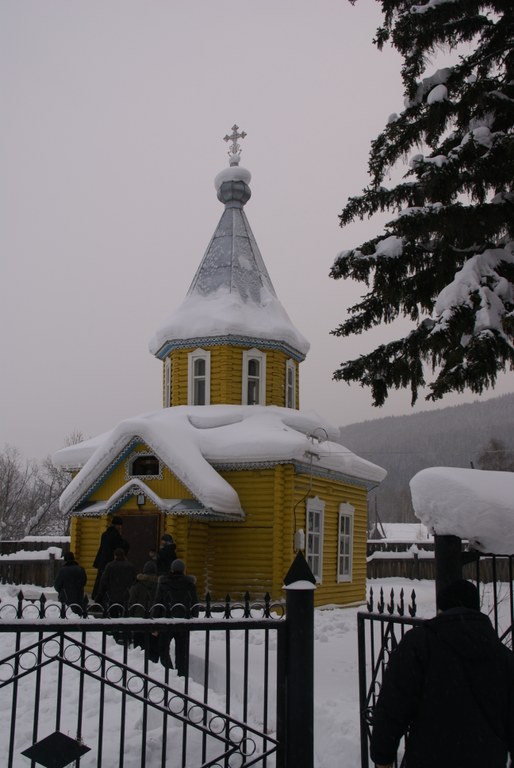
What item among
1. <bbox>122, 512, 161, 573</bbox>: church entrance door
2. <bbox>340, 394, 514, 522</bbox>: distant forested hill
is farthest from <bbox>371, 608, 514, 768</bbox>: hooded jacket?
<bbox>340, 394, 514, 522</bbox>: distant forested hill

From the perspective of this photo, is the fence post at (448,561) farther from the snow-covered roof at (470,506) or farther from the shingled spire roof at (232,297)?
the shingled spire roof at (232,297)

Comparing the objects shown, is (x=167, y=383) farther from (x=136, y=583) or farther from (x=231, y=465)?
(x=136, y=583)

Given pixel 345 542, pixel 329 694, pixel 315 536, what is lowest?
pixel 329 694

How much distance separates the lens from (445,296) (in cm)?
828

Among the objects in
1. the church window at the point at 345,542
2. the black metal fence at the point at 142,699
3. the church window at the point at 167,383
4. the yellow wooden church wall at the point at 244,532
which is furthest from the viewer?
the church window at the point at 167,383

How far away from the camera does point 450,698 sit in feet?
11.6

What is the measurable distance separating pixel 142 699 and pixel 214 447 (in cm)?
1308

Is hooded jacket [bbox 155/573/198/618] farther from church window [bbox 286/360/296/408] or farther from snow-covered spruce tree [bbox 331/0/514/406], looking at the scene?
church window [bbox 286/360/296/408]

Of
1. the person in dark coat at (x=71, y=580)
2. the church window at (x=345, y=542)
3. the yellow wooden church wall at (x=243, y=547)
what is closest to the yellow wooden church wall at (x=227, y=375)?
the yellow wooden church wall at (x=243, y=547)

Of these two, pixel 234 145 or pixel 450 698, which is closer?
pixel 450 698

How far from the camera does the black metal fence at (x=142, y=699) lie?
4.48 m

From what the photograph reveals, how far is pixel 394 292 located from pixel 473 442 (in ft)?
313

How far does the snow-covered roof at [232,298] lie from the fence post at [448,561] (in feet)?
48.5

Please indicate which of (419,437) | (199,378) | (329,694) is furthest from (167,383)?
(419,437)
